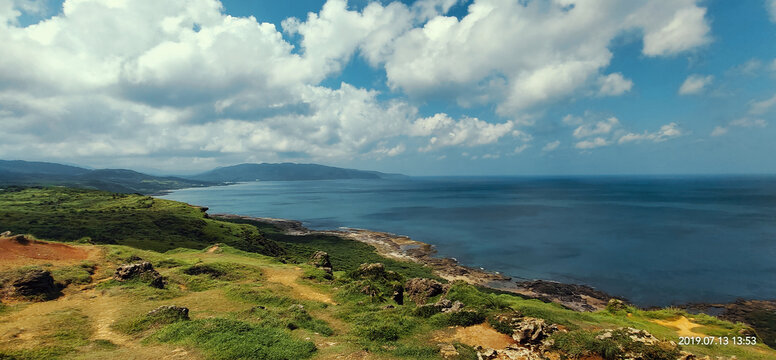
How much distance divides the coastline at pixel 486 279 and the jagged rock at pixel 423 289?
17390mm

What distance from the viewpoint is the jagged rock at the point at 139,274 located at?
2560 centimetres

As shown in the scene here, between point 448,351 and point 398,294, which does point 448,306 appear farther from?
point 398,294

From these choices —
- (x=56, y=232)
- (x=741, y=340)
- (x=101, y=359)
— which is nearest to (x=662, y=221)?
(x=741, y=340)

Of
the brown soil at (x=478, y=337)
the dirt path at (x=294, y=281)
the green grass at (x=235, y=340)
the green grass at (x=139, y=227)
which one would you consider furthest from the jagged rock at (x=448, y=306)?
the green grass at (x=139, y=227)

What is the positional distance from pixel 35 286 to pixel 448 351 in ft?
93.2

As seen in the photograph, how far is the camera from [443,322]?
19812mm

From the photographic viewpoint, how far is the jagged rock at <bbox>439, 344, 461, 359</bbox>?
15492 millimetres

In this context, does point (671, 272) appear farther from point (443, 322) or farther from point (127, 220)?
point (127, 220)

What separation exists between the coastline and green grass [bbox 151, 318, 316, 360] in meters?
34.3

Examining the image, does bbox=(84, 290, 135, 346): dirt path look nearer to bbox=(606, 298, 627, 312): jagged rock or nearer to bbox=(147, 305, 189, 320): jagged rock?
bbox=(147, 305, 189, 320): jagged rock

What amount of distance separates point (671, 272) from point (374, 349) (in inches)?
3188

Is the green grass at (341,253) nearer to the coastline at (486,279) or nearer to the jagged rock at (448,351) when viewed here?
the coastline at (486,279)

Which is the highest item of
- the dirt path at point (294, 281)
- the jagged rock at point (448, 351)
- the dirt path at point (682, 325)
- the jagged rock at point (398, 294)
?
the jagged rock at point (448, 351)

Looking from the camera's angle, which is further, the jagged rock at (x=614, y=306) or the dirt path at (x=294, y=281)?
the jagged rock at (x=614, y=306)
